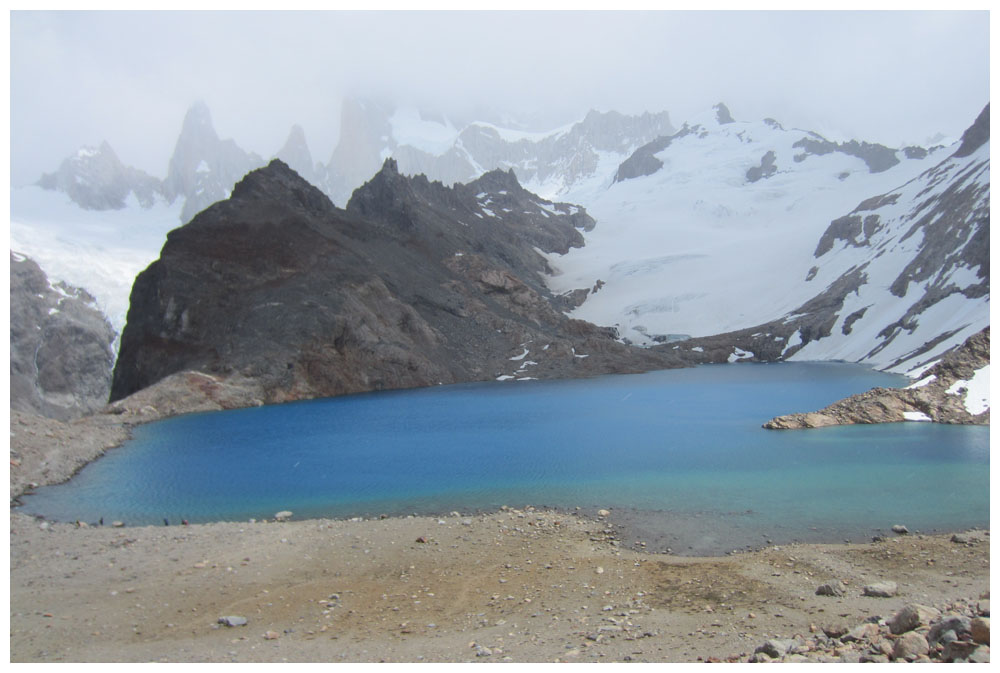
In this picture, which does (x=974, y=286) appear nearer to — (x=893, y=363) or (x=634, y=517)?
(x=893, y=363)

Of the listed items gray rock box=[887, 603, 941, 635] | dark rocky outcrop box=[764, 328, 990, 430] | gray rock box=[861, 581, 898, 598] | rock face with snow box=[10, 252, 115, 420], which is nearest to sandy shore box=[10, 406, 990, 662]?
gray rock box=[861, 581, 898, 598]

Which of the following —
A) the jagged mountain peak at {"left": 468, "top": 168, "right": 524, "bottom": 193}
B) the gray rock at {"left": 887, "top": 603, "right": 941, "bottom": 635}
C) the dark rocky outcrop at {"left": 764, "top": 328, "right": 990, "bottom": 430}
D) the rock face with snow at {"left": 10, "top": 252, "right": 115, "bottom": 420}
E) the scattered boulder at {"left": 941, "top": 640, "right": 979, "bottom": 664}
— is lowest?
the gray rock at {"left": 887, "top": 603, "right": 941, "bottom": 635}

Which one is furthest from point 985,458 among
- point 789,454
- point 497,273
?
point 497,273

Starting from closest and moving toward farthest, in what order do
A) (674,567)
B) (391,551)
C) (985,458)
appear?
1. (674,567)
2. (391,551)
3. (985,458)

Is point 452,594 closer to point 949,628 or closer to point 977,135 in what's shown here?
point 949,628

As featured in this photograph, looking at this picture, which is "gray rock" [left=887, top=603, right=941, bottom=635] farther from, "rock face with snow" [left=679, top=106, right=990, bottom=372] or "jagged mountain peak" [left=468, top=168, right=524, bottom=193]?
"jagged mountain peak" [left=468, top=168, right=524, bottom=193]

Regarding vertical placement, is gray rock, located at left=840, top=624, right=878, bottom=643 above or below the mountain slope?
below

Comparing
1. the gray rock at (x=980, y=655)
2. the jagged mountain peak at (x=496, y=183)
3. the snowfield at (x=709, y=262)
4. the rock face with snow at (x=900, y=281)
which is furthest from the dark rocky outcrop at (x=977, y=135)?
the gray rock at (x=980, y=655)
